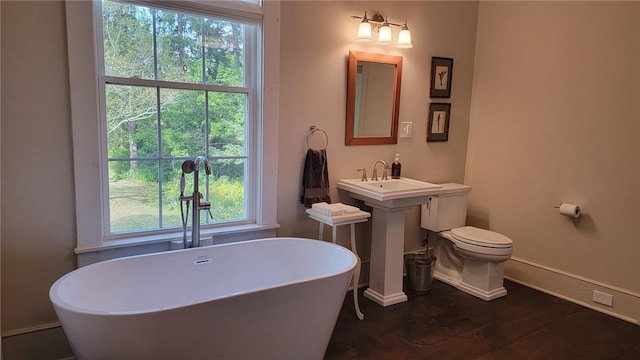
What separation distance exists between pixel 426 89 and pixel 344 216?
1.47 m

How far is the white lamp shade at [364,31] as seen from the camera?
2.96 meters

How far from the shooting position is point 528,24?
11.1ft

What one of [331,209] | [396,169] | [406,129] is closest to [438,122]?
[406,129]

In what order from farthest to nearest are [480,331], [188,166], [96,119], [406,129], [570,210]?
[406,129] → [570,210] → [480,331] → [188,166] → [96,119]

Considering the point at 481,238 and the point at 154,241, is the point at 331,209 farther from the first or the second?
the point at 481,238

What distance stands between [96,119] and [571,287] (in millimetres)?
3426

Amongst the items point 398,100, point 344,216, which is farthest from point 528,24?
point 344,216

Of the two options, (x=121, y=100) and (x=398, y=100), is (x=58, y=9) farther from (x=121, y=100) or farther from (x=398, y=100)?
(x=398, y=100)

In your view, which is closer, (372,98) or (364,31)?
(364,31)

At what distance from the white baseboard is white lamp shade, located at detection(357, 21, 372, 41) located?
7.28 ft

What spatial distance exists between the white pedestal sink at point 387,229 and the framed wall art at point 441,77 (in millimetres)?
913

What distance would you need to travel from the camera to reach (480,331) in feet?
8.98

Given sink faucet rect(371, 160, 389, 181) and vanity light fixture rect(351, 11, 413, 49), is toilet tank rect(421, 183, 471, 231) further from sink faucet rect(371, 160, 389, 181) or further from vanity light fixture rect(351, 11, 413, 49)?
vanity light fixture rect(351, 11, 413, 49)

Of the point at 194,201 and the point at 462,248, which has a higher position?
the point at 194,201
